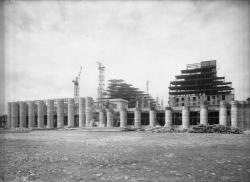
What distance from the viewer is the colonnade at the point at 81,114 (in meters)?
50.4

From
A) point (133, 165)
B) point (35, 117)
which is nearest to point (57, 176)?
point (133, 165)

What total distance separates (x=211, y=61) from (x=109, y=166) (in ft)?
295

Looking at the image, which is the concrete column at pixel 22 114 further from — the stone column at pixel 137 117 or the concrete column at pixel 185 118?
the concrete column at pixel 185 118

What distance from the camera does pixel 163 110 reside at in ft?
196

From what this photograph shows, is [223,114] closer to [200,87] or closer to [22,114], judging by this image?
[200,87]

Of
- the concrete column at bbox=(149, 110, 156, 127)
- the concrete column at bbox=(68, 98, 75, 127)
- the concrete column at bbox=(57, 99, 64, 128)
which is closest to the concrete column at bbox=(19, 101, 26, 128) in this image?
the concrete column at bbox=(57, 99, 64, 128)

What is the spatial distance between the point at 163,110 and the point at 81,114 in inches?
1059

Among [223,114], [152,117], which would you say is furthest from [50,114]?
[223,114]

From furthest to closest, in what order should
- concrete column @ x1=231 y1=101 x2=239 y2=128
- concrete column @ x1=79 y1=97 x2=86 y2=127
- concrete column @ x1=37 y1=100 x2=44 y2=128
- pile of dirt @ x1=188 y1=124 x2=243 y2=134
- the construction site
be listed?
concrete column @ x1=37 y1=100 x2=44 y2=128 → concrete column @ x1=79 y1=97 x2=86 y2=127 → concrete column @ x1=231 y1=101 x2=239 y2=128 → pile of dirt @ x1=188 y1=124 x2=243 y2=134 → the construction site

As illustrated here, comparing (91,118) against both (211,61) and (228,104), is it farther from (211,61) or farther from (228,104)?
(211,61)

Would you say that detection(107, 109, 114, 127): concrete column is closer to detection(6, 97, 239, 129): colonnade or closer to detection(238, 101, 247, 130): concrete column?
detection(6, 97, 239, 129): colonnade

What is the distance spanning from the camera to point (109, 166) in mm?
9531

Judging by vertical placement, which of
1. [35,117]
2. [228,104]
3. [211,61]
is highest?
[211,61]

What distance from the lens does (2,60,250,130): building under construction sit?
52.2 meters
